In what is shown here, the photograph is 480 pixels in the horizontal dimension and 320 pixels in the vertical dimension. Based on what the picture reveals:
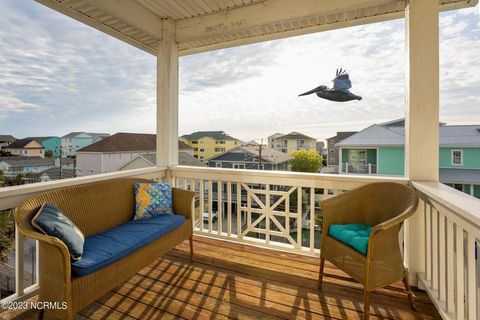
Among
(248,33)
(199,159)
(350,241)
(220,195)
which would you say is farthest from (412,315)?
(248,33)

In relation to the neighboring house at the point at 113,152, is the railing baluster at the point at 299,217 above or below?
below

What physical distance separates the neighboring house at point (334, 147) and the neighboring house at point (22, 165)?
2.73 metres

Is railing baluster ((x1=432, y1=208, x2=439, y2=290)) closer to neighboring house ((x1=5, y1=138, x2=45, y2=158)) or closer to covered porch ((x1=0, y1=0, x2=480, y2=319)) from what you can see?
covered porch ((x1=0, y1=0, x2=480, y2=319))

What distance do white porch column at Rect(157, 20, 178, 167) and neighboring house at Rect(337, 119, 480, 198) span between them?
221 cm

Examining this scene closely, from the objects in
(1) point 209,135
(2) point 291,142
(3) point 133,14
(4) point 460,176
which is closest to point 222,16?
(3) point 133,14

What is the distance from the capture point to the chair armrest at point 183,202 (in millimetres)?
2492

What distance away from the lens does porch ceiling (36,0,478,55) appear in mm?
2377

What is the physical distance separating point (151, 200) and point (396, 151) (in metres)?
2.52

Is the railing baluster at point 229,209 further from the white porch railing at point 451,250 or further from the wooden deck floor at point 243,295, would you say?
the white porch railing at point 451,250

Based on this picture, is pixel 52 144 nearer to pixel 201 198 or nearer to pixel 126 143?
pixel 126 143

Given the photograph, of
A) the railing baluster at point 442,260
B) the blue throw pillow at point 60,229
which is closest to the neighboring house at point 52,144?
the blue throw pillow at point 60,229

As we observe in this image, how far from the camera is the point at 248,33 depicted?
300cm

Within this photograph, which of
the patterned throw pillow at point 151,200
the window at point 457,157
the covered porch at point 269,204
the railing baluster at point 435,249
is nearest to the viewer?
the covered porch at point 269,204

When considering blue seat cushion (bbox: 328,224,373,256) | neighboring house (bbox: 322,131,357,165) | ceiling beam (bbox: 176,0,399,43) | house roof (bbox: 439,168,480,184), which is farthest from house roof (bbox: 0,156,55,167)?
house roof (bbox: 439,168,480,184)
